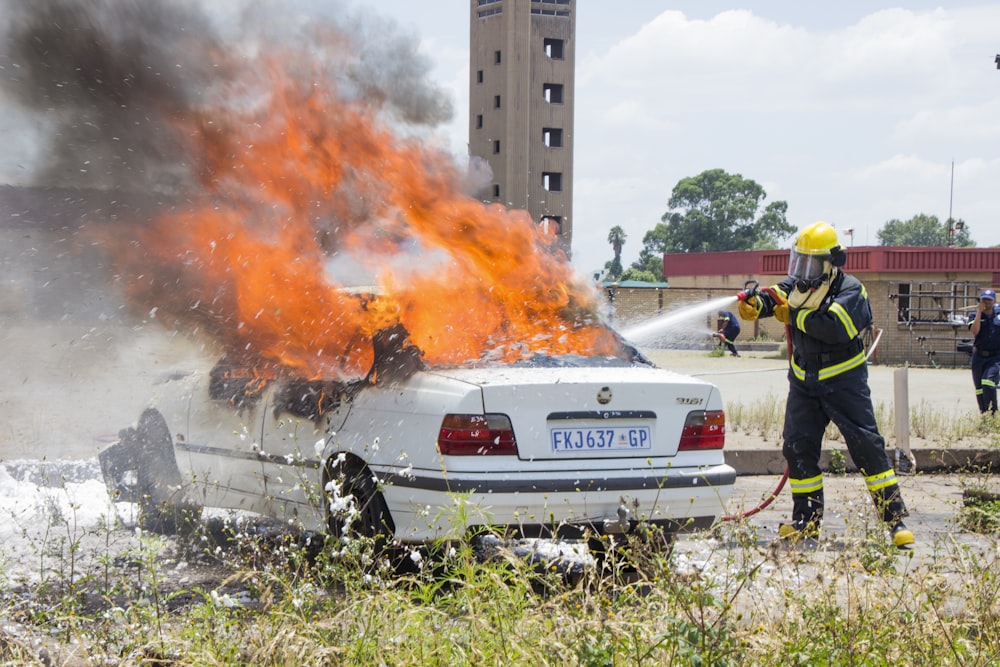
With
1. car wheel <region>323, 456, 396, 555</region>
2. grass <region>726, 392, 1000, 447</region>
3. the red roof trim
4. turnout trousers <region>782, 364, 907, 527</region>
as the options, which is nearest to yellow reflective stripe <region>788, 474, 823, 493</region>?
turnout trousers <region>782, 364, 907, 527</region>

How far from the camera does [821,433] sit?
6.89 m

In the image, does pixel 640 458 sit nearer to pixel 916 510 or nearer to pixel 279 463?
pixel 279 463

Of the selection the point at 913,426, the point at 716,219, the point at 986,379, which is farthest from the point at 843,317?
the point at 716,219

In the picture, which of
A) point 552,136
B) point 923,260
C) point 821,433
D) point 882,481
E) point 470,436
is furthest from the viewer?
point 923,260

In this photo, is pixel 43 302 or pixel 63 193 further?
pixel 43 302

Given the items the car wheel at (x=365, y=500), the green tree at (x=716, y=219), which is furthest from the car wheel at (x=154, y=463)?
the green tree at (x=716, y=219)

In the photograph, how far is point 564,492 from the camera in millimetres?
5074

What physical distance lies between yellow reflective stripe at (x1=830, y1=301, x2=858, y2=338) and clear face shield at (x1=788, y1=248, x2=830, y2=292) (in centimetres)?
27

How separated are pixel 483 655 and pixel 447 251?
3.71 metres

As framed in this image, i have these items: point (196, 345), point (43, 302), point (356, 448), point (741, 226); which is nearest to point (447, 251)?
point (356, 448)

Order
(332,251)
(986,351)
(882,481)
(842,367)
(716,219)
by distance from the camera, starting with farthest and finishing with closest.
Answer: (716,219) < (986,351) < (332,251) < (842,367) < (882,481)

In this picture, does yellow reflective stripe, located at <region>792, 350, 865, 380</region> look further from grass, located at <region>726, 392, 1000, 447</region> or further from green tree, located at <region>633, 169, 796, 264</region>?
green tree, located at <region>633, 169, 796, 264</region>

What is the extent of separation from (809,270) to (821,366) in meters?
0.64

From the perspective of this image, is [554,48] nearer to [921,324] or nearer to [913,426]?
[913,426]
